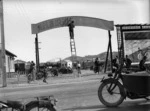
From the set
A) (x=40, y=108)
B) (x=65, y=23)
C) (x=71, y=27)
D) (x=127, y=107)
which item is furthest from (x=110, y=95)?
(x=65, y=23)

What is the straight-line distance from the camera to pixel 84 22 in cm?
2403

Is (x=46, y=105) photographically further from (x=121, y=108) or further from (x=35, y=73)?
(x=35, y=73)

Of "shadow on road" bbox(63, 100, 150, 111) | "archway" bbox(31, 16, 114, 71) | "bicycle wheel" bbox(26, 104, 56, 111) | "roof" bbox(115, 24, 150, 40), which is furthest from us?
"roof" bbox(115, 24, 150, 40)

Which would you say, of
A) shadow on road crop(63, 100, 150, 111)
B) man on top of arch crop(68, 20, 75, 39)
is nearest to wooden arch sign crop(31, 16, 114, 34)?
man on top of arch crop(68, 20, 75, 39)

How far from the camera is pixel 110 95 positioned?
305 inches

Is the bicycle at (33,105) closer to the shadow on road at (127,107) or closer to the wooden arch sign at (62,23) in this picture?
the shadow on road at (127,107)

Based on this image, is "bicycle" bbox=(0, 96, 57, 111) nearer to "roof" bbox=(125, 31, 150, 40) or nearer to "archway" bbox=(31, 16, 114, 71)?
"archway" bbox=(31, 16, 114, 71)

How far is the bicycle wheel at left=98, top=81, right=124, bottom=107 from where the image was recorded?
7.64 m

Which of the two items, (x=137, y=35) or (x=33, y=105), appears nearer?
(x=33, y=105)

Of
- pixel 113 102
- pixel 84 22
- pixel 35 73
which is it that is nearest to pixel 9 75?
pixel 35 73

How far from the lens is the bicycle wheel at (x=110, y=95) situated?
7641mm

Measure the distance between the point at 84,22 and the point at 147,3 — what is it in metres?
16.8

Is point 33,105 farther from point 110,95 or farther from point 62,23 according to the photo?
point 62,23

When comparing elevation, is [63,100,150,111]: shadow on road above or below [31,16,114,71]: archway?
below
